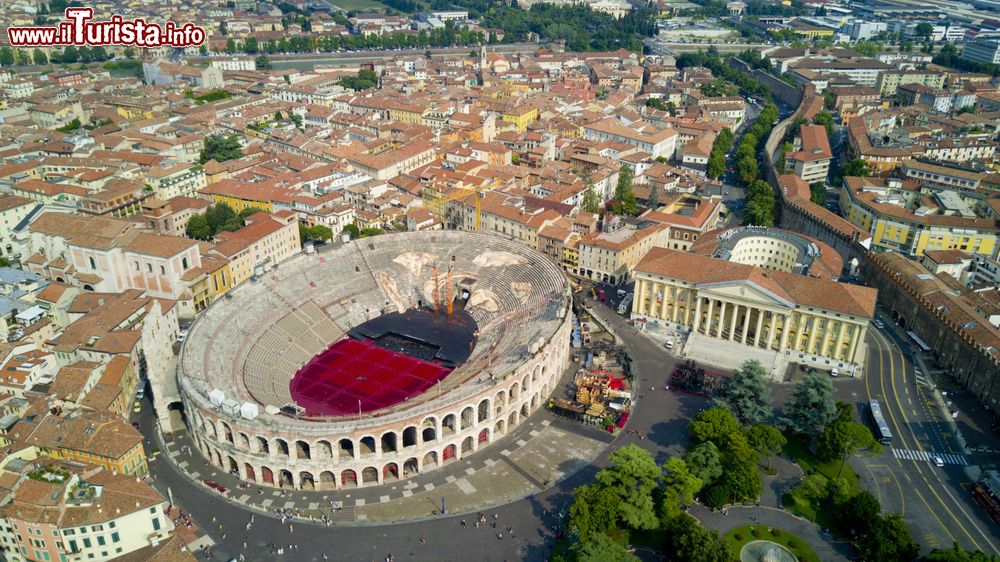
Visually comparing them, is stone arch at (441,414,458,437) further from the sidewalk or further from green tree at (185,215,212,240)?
green tree at (185,215,212,240)

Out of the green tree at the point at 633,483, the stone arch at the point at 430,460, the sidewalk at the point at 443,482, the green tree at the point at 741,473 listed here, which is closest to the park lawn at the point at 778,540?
the green tree at the point at 741,473

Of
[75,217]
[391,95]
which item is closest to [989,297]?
[75,217]

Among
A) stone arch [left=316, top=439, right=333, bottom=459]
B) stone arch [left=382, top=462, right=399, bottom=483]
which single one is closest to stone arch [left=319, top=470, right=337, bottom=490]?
stone arch [left=316, top=439, right=333, bottom=459]

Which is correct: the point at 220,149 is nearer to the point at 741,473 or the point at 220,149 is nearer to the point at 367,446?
the point at 367,446

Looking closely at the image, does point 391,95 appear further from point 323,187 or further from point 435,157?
point 323,187

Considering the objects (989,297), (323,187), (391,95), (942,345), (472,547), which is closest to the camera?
(472,547)
